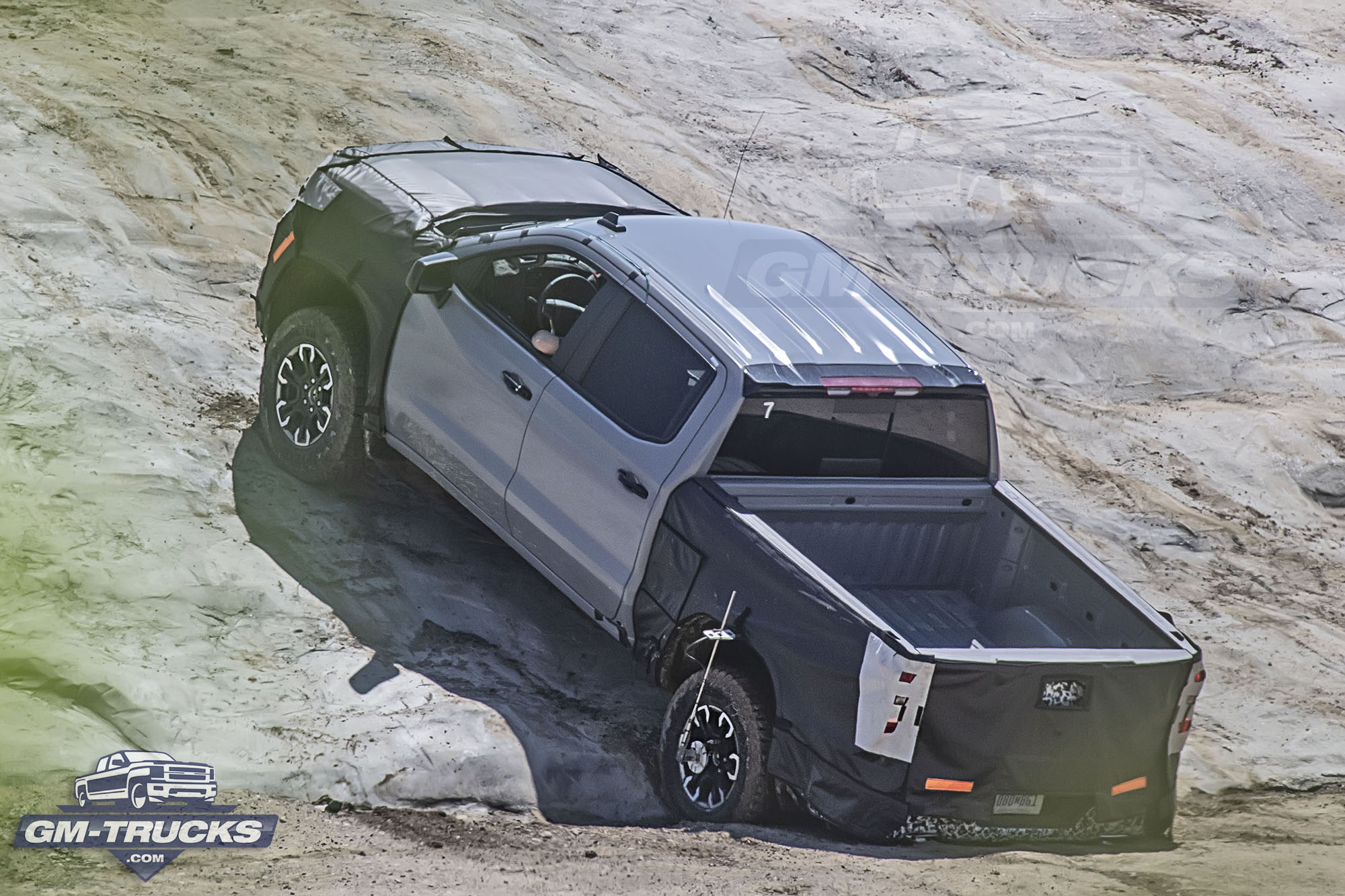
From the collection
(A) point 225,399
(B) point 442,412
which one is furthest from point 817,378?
(A) point 225,399

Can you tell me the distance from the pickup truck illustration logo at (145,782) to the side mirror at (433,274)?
253cm

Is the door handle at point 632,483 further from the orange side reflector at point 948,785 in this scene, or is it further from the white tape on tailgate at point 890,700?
the orange side reflector at point 948,785

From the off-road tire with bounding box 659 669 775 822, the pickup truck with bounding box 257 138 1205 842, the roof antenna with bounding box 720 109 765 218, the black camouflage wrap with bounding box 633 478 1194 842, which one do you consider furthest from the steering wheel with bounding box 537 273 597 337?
the roof antenna with bounding box 720 109 765 218

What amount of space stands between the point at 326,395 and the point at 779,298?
2547 millimetres

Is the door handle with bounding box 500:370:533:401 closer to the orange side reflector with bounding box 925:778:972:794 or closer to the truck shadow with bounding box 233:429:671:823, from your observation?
the truck shadow with bounding box 233:429:671:823

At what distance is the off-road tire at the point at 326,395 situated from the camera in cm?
731

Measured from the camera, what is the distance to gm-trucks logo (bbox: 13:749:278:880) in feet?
16.2

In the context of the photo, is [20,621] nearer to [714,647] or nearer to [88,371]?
[88,371]

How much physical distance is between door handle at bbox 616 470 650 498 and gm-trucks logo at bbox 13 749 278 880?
6.58 feet

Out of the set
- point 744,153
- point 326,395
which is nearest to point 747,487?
point 326,395

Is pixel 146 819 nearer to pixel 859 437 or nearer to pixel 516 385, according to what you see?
pixel 516 385

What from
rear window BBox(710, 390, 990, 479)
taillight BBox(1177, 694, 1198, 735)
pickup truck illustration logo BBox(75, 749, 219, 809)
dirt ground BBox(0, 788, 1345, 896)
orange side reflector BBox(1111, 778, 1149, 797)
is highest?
rear window BBox(710, 390, 990, 479)

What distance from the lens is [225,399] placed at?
852 centimetres

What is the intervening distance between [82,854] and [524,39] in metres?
11.5
